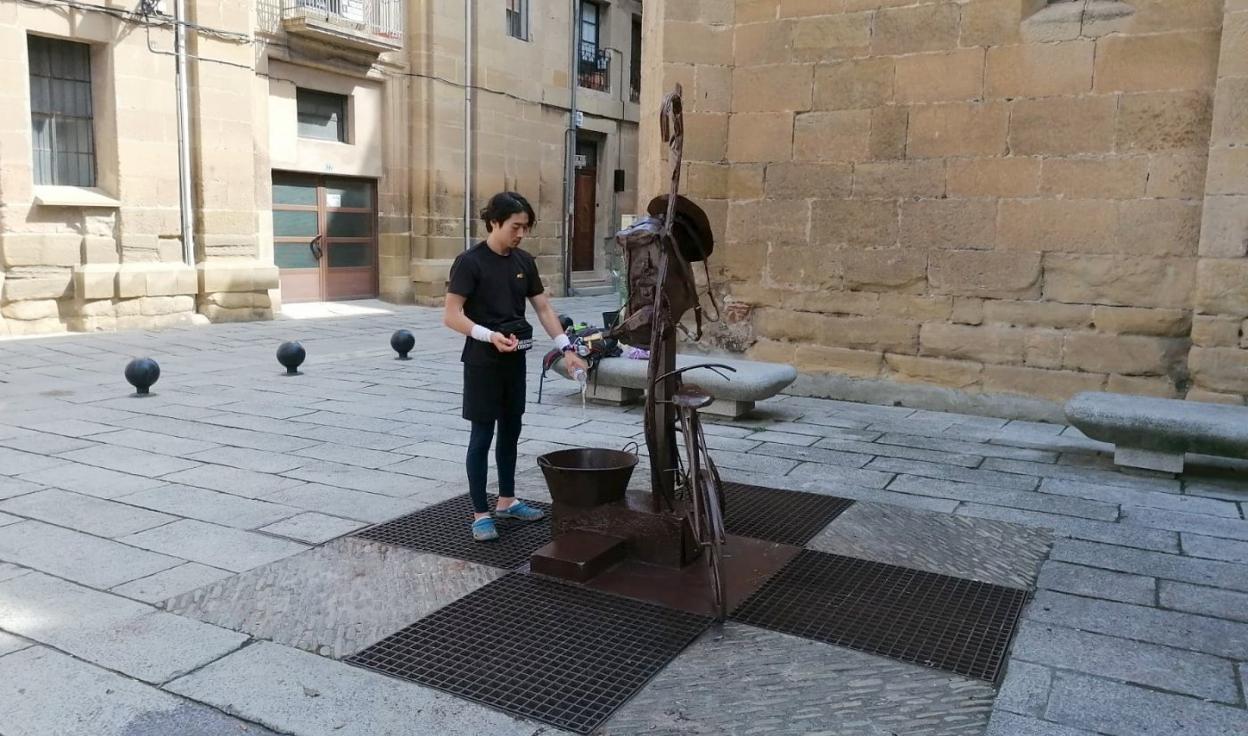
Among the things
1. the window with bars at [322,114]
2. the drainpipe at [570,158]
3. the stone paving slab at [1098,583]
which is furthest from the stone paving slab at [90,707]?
the drainpipe at [570,158]

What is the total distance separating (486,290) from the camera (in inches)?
166

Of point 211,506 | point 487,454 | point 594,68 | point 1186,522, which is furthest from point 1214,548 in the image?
point 594,68

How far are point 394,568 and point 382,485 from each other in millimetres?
1346

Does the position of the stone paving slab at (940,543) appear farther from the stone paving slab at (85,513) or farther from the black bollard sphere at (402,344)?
the black bollard sphere at (402,344)

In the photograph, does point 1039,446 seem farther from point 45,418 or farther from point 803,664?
point 45,418

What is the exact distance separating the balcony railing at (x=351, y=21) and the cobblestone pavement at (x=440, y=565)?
807 centimetres

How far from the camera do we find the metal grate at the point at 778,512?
15.0 ft

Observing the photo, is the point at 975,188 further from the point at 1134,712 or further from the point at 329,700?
the point at 329,700

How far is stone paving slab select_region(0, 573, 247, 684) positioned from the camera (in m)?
3.15

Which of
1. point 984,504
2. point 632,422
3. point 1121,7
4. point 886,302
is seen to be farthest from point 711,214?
point 984,504

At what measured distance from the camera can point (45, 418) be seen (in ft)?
22.9

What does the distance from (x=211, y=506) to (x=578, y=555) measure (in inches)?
82.3

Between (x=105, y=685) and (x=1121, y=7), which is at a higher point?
(x=1121, y=7)

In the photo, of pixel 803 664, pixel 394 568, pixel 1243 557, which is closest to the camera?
A: pixel 803 664
